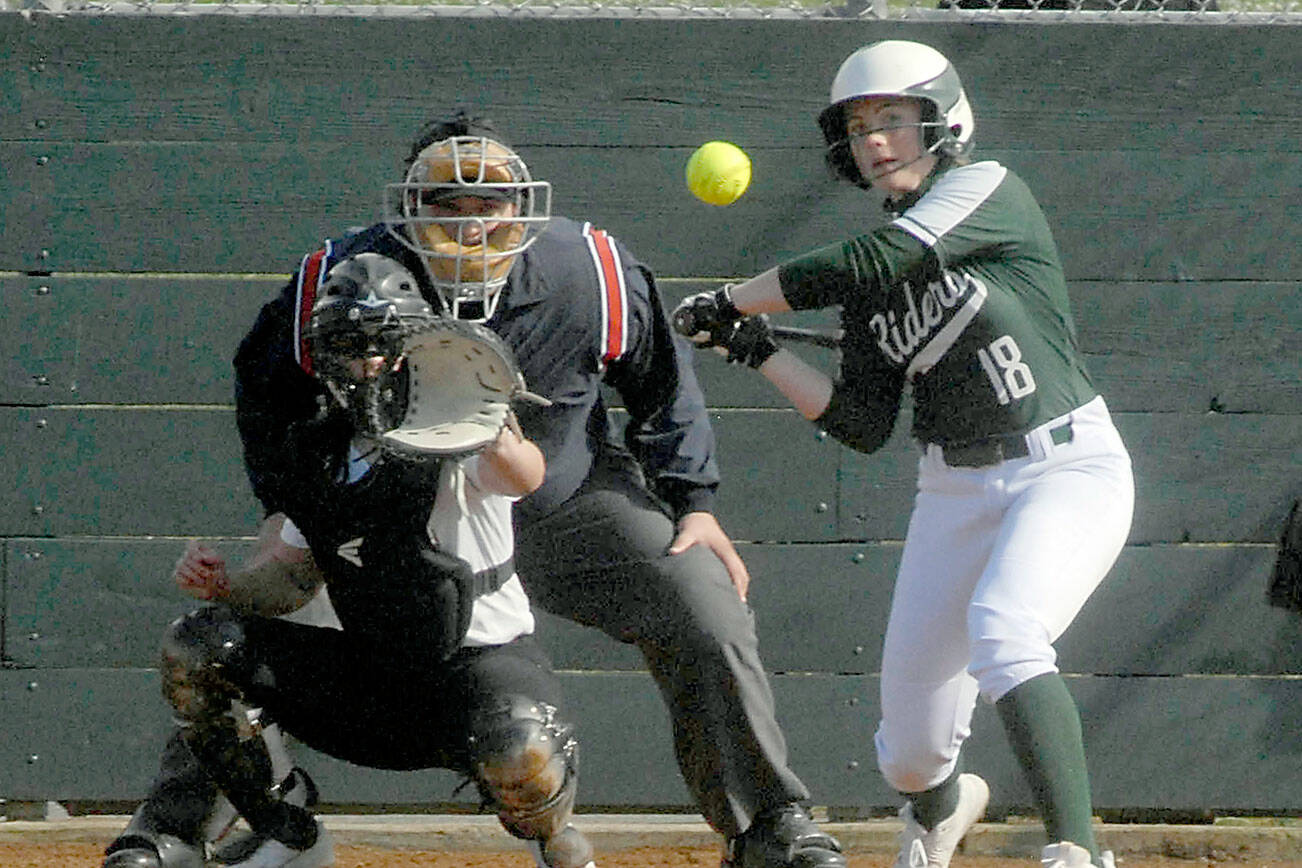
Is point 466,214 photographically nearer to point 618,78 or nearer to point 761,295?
point 761,295

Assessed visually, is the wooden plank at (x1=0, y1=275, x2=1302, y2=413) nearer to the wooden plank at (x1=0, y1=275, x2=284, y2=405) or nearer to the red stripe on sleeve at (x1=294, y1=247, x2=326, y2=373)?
the wooden plank at (x1=0, y1=275, x2=284, y2=405)

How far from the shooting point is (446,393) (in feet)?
11.1

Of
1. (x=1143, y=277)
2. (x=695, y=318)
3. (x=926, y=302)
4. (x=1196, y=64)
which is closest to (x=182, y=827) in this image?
(x=695, y=318)

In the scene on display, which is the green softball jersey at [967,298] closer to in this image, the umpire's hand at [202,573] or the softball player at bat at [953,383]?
the softball player at bat at [953,383]

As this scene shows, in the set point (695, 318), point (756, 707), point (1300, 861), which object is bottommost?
point (1300, 861)

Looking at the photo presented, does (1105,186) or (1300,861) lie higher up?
(1105,186)

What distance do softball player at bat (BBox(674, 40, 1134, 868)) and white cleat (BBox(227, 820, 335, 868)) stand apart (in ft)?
3.79

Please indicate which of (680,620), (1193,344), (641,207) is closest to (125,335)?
(641,207)

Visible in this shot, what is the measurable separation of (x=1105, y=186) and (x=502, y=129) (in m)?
1.48

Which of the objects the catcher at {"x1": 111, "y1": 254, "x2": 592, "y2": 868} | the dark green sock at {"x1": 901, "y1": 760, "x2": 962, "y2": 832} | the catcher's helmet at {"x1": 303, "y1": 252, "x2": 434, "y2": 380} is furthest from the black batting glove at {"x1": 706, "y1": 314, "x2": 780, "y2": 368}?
the dark green sock at {"x1": 901, "y1": 760, "x2": 962, "y2": 832}

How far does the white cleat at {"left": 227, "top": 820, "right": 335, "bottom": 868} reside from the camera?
3949mm

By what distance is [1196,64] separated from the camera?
15.9 feet

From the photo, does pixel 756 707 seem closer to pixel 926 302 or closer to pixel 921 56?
pixel 926 302

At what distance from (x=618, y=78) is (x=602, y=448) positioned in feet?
3.91
